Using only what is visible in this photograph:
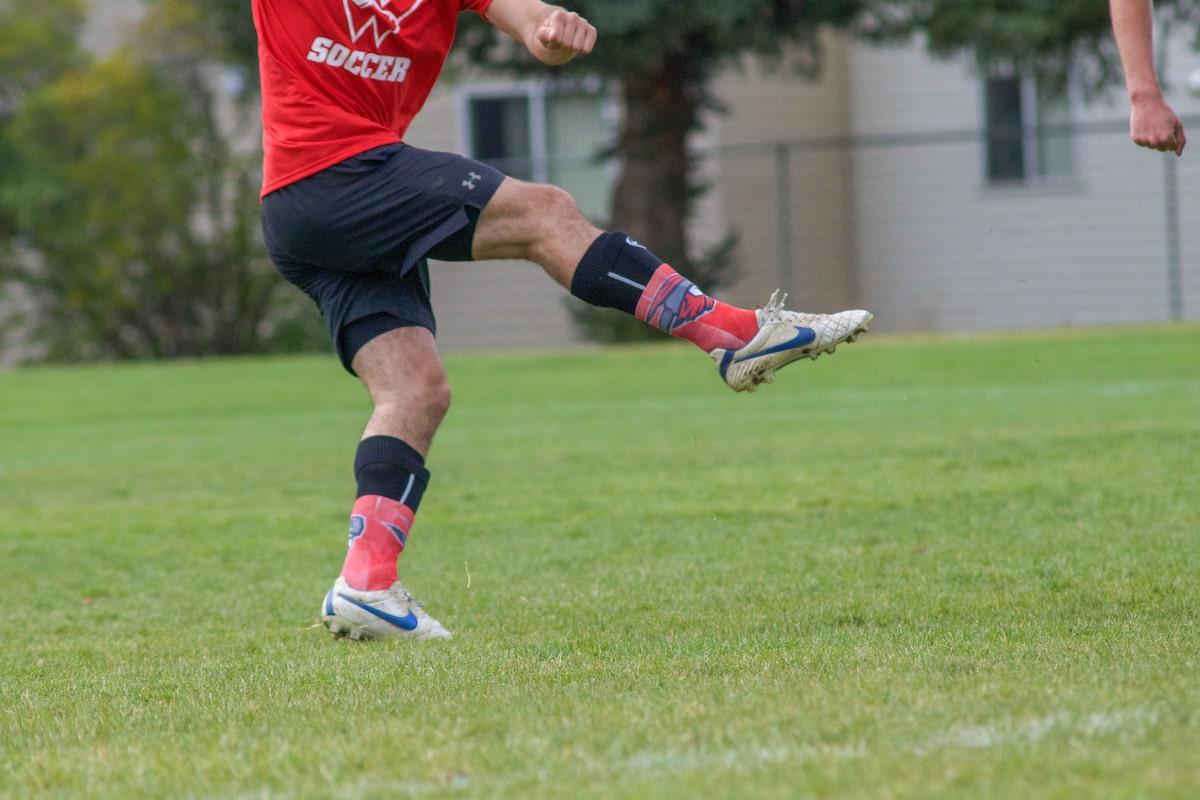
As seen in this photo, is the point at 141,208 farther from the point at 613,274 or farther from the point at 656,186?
the point at 613,274

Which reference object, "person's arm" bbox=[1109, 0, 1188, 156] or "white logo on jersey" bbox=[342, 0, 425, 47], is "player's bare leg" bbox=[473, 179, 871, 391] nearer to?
"white logo on jersey" bbox=[342, 0, 425, 47]

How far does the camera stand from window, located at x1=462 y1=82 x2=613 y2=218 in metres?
25.5


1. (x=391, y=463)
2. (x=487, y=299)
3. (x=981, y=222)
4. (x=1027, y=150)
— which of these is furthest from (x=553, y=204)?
(x=487, y=299)

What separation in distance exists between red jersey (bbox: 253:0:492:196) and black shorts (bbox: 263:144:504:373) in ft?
0.20

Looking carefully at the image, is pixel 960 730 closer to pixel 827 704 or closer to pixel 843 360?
pixel 827 704

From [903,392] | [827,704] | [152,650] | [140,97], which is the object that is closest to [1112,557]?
[827,704]

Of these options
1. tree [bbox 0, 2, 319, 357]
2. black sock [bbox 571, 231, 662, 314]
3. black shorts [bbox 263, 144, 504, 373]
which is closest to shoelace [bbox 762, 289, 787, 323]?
black sock [bbox 571, 231, 662, 314]

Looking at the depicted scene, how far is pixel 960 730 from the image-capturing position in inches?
123

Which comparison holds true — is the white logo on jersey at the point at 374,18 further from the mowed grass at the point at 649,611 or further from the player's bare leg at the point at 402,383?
the mowed grass at the point at 649,611

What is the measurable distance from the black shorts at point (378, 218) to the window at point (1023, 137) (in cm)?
1914

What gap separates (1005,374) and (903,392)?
5.11 feet

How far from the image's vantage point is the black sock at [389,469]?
5.03 m

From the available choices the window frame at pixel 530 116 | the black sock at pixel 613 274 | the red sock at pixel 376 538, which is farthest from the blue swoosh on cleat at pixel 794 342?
the window frame at pixel 530 116

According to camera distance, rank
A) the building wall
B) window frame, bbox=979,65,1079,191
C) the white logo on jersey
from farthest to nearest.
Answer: window frame, bbox=979,65,1079,191
the building wall
the white logo on jersey
